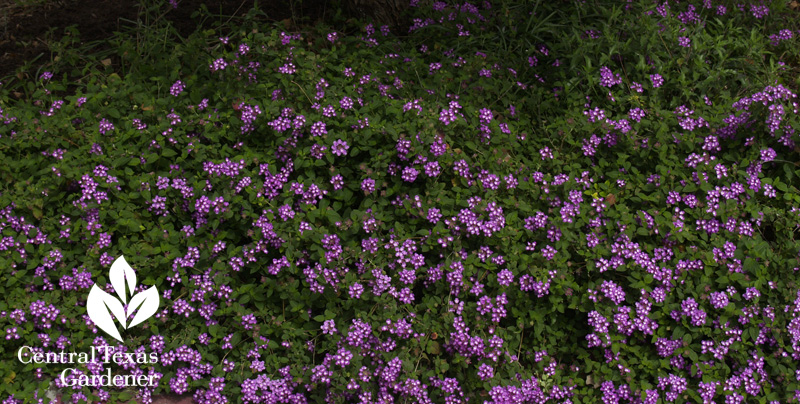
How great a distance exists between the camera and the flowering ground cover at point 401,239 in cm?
Result: 331

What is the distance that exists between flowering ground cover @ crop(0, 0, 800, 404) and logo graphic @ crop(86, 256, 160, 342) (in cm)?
2

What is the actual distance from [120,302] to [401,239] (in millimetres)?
1517

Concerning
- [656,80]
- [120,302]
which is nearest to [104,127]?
[120,302]

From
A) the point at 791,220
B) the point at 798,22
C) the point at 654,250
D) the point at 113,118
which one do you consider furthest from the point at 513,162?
the point at 798,22

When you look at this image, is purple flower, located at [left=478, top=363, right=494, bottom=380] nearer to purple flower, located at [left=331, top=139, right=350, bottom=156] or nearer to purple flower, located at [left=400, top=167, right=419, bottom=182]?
purple flower, located at [left=400, top=167, right=419, bottom=182]

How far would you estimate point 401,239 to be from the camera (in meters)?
3.49

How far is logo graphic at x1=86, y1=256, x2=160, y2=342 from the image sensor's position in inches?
134

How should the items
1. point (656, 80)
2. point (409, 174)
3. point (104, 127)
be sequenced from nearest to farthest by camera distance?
1. point (409, 174)
2. point (104, 127)
3. point (656, 80)

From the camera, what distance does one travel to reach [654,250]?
11.5ft

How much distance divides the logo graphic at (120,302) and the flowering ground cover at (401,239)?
2 centimetres

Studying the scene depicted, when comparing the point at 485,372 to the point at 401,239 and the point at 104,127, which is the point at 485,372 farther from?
the point at 104,127

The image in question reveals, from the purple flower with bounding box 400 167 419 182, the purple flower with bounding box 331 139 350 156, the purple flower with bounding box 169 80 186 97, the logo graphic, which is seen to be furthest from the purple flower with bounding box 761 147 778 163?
the purple flower with bounding box 169 80 186 97

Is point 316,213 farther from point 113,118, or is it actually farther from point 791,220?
point 791,220

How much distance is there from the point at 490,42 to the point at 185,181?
2.56m
